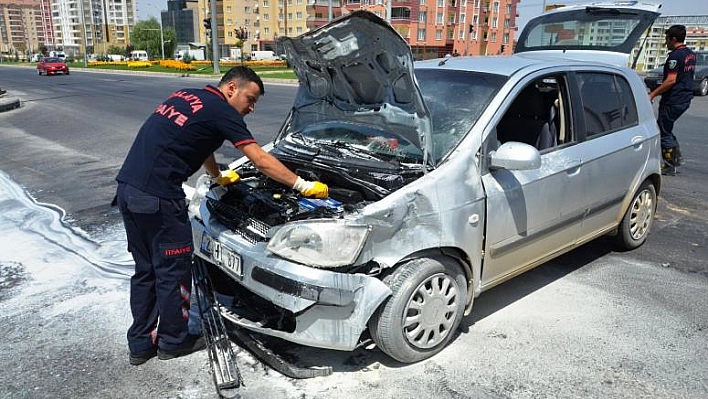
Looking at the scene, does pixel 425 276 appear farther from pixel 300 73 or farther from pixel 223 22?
pixel 223 22

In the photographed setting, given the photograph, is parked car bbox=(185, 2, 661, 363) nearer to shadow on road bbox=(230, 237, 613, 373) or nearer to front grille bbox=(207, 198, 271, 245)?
front grille bbox=(207, 198, 271, 245)

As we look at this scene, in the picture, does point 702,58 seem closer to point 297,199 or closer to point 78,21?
point 297,199

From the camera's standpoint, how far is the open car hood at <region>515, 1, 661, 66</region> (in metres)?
5.90

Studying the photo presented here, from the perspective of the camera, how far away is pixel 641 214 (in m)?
4.49

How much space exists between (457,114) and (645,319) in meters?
1.80

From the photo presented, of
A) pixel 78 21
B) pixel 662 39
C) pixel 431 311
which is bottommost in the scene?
pixel 431 311

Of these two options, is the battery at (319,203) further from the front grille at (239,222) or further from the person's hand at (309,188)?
the front grille at (239,222)

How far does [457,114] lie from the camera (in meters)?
3.35

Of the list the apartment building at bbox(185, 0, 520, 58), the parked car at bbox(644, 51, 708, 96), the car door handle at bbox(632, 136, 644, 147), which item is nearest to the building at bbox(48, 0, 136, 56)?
the apartment building at bbox(185, 0, 520, 58)

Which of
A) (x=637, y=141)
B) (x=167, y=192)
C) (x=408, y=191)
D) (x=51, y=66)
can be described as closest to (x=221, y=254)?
(x=167, y=192)

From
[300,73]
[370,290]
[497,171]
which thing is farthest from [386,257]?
[300,73]

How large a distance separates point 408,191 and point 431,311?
68cm

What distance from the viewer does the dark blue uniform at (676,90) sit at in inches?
267

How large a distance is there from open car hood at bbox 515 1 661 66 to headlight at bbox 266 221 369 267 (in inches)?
158
